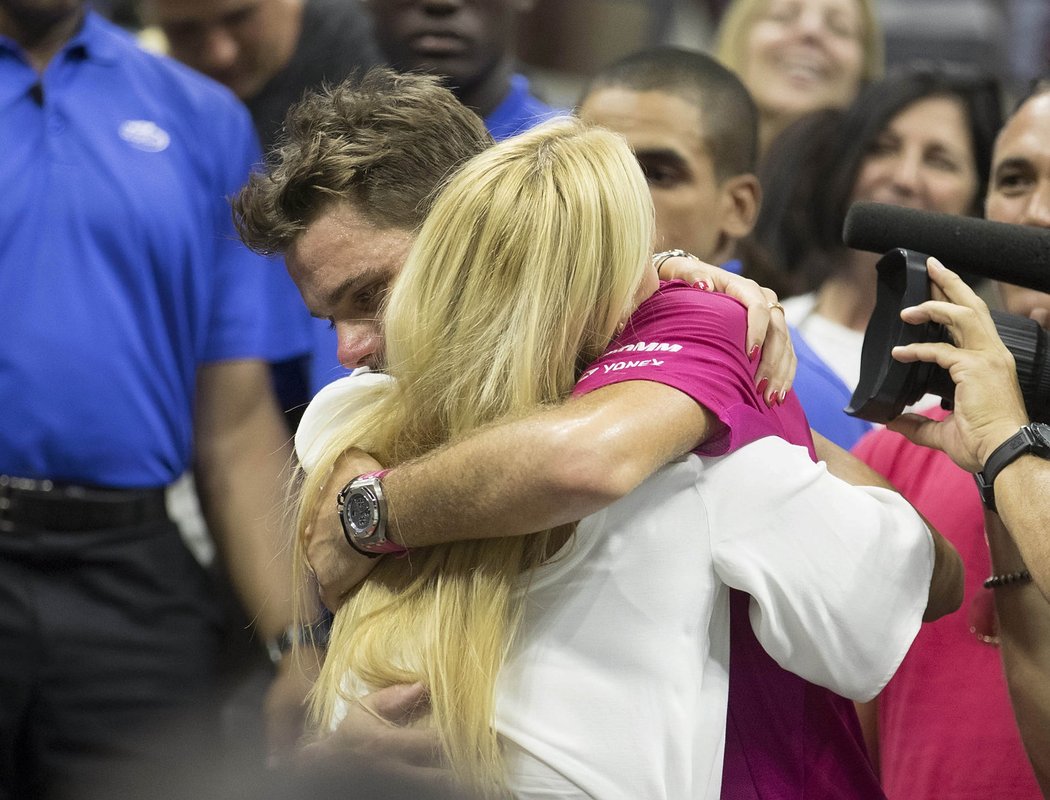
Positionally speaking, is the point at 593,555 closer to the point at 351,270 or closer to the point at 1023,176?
the point at 351,270

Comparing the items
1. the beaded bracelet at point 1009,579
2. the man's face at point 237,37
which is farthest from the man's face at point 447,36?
the beaded bracelet at point 1009,579

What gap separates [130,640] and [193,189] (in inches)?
34.9

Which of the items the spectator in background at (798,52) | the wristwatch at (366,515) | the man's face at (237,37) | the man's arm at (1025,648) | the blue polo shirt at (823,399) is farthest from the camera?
the spectator in background at (798,52)

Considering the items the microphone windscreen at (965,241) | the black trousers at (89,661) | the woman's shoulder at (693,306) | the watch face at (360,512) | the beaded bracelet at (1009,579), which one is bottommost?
the black trousers at (89,661)

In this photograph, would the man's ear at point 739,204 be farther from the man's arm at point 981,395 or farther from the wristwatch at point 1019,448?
the wristwatch at point 1019,448

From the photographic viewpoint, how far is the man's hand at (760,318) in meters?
1.75

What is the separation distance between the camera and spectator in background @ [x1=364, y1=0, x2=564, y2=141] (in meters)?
3.62

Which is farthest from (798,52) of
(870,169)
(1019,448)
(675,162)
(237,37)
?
(1019,448)

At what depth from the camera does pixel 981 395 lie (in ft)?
5.90

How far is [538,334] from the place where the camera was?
161 centimetres

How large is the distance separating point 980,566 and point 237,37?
91.5 inches

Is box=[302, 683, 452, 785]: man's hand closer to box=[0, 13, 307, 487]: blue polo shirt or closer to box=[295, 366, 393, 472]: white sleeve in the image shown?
box=[295, 366, 393, 472]: white sleeve

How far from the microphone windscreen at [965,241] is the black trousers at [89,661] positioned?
4.97ft

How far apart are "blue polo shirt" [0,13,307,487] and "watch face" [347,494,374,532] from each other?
134cm
